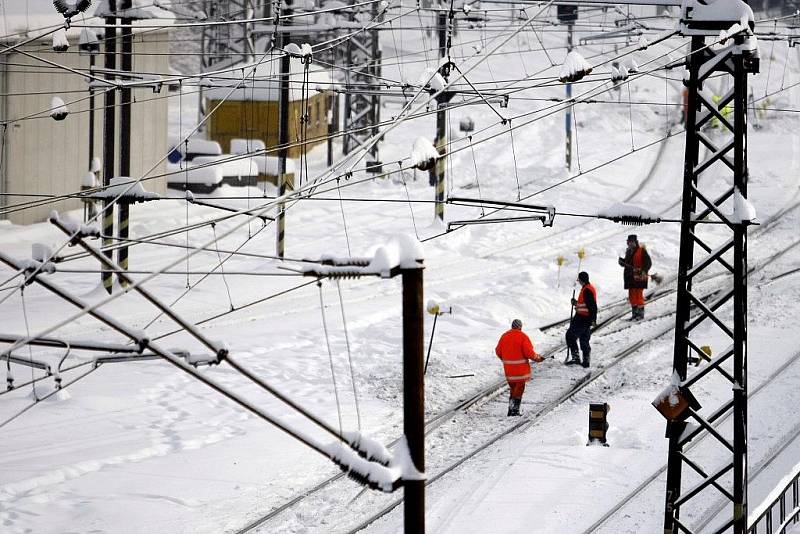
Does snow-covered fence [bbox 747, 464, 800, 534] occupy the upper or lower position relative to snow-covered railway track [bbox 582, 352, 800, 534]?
upper

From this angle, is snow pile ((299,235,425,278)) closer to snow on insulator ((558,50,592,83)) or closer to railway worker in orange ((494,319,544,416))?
snow on insulator ((558,50,592,83))

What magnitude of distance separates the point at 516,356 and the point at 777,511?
3.83 metres

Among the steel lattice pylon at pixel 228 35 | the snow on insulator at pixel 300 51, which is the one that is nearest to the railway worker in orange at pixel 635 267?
the snow on insulator at pixel 300 51

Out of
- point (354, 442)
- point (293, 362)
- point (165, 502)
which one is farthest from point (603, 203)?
point (354, 442)

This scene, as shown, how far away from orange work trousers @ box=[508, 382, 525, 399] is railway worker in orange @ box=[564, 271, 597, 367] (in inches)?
87.3

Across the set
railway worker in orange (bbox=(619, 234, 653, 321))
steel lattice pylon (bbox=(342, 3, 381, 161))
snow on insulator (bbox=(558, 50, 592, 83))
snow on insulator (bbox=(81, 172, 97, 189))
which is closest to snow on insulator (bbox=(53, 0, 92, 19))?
snow on insulator (bbox=(81, 172, 97, 189))

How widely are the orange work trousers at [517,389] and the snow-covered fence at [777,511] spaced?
3.74 metres

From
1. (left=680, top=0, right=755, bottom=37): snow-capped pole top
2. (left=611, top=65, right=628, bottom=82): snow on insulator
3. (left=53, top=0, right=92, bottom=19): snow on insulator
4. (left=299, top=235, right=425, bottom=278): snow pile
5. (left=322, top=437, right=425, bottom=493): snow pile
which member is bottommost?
(left=322, top=437, right=425, bottom=493): snow pile

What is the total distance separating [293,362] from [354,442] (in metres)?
10.4

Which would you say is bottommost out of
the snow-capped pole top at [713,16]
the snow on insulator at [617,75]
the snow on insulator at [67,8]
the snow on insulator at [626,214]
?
the snow on insulator at [626,214]

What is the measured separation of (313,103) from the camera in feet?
121

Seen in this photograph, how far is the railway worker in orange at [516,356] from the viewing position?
15.3 m

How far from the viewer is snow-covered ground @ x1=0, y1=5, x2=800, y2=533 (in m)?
12.6

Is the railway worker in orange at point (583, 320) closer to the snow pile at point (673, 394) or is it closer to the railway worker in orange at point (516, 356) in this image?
the railway worker in orange at point (516, 356)
